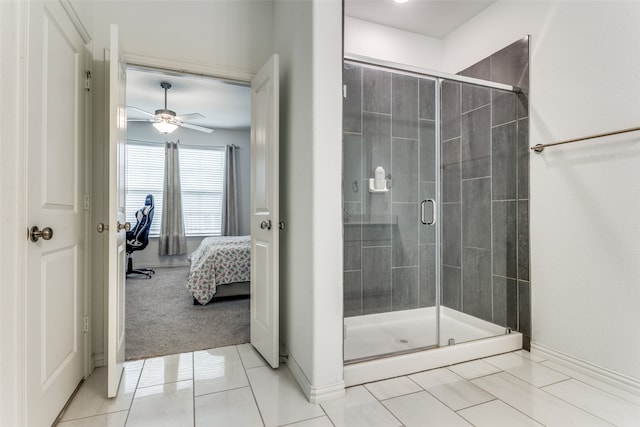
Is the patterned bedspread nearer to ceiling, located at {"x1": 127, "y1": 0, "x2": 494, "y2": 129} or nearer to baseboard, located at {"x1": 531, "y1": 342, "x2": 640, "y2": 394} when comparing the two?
ceiling, located at {"x1": 127, "y1": 0, "x2": 494, "y2": 129}

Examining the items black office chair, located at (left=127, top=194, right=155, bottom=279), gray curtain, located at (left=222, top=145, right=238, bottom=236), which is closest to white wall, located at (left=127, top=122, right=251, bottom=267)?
gray curtain, located at (left=222, top=145, right=238, bottom=236)

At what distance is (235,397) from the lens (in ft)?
6.00

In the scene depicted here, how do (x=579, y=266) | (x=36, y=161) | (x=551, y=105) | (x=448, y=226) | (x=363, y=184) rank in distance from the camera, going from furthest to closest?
(x=448, y=226)
(x=363, y=184)
(x=551, y=105)
(x=579, y=266)
(x=36, y=161)

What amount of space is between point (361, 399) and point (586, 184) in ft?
6.29

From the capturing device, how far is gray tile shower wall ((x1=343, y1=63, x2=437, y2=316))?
8.22 feet

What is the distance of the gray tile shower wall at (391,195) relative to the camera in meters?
2.51

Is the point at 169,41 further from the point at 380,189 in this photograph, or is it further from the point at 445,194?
the point at 445,194

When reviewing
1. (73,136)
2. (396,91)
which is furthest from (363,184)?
(73,136)

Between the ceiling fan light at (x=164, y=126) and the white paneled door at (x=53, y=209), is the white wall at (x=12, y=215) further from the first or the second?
the ceiling fan light at (x=164, y=126)

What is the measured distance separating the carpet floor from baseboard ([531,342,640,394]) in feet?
7.20

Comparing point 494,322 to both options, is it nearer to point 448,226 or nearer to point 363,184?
point 448,226

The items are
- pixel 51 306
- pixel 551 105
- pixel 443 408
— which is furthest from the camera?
pixel 551 105

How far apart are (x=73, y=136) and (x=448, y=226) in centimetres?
276

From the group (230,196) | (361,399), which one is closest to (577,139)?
(361,399)
